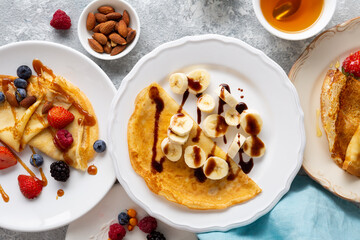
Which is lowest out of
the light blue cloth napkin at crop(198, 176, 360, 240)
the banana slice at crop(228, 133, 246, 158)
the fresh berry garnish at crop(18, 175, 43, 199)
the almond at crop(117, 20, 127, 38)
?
the light blue cloth napkin at crop(198, 176, 360, 240)

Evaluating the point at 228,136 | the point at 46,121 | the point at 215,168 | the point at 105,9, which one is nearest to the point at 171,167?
the point at 215,168

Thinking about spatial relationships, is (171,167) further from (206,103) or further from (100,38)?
(100,38)

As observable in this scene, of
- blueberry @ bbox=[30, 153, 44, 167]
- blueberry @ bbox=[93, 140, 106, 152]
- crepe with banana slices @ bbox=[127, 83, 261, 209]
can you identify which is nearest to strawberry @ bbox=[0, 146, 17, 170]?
blueberry @ bbox=[30, 153, 44, 167]

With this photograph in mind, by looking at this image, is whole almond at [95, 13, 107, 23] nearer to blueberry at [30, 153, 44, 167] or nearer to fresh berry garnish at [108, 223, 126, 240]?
blueberry at [30, 153, 44, 167]

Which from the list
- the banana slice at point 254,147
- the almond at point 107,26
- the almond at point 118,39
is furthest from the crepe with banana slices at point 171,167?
the almond at point 107,26

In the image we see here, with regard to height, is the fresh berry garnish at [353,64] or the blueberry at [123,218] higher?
the fresh berry garnish at [353,64]

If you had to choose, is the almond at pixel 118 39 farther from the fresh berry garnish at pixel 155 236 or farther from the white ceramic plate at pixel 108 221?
the fresh berry garnish at pixel 155 236
